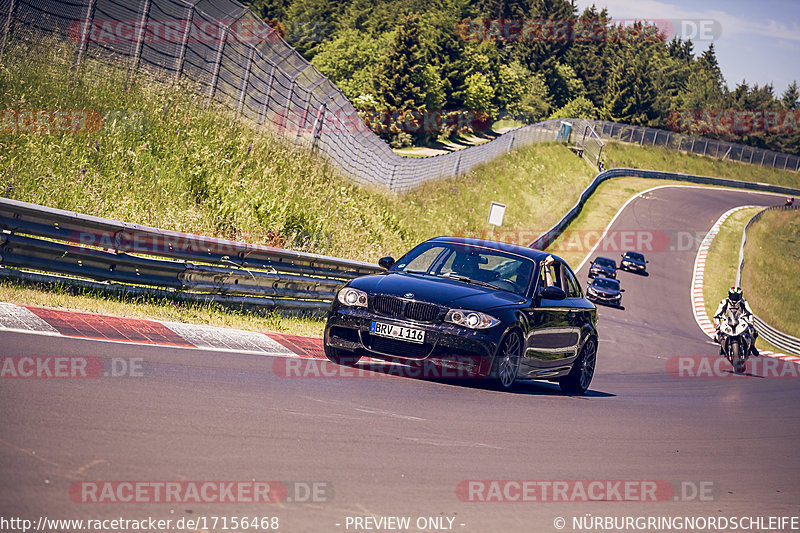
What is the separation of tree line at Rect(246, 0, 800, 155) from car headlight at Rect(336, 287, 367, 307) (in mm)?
79757

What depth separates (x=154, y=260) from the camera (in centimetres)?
1104

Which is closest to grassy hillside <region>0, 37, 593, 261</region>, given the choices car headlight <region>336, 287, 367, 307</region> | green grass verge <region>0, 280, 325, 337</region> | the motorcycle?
green grass verge <region>0, 280, 325, 337</region>

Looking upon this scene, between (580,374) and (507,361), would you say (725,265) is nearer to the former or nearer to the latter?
(580,374)

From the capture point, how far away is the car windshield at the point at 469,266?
10289 millimetres

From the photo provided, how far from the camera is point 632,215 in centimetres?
6150

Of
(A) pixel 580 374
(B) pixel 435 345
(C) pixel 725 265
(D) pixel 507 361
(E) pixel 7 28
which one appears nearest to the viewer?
(B) pixel 435 345

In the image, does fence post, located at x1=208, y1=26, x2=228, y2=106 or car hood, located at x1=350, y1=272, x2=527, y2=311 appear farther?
fence post, located at x1=208, y1=26, x2=228, y2=106

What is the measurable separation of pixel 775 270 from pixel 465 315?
49091mm

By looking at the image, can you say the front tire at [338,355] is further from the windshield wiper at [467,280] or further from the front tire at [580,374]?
the front tire at [580,374]

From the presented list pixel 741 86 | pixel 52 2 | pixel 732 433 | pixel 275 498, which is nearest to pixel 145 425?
pixel 275 498

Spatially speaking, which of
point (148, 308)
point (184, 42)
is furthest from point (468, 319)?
point (184, 42)

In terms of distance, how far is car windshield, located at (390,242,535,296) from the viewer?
10289 mm

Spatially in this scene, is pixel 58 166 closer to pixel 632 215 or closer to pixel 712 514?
pixel 712 514

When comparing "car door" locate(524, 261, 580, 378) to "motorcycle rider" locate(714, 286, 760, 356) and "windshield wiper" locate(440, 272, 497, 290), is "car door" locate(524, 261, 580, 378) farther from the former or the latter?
"motorcycle rider" locate(714, 286, 760, 356)
